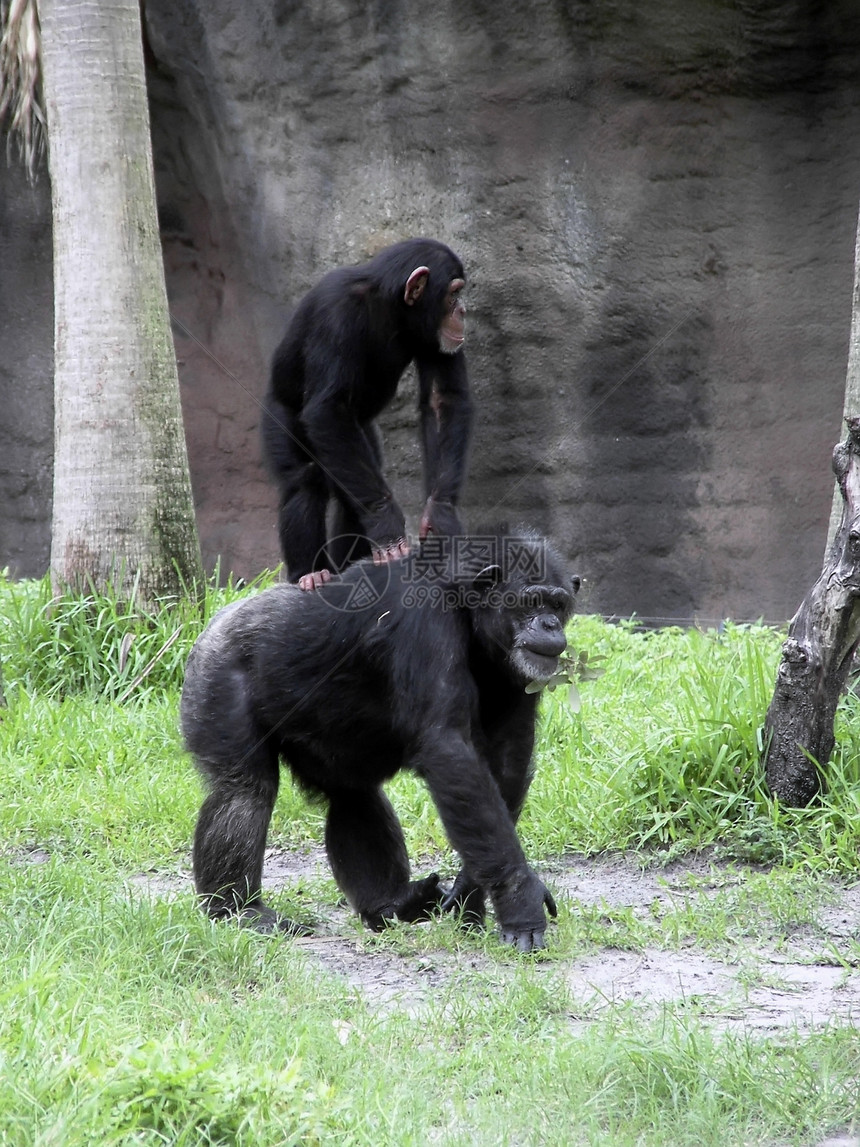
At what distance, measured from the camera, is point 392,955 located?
393 centimetres

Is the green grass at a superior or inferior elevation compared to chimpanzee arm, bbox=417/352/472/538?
inferior

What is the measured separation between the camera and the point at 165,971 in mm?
3439

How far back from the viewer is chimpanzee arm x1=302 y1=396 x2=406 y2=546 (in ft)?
18.1

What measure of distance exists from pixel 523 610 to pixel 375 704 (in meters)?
0.60

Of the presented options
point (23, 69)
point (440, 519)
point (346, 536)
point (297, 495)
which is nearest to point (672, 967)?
point (440, 519)

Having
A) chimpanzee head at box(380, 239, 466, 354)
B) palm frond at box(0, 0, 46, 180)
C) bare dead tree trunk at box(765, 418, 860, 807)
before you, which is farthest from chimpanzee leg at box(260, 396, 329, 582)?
palm frond at box(0, 0, 46, 180)

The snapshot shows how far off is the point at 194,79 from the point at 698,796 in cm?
813

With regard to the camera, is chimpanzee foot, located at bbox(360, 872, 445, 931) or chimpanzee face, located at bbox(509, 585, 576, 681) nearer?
chimpanzee face, located at bbox(509, 585, 576, 681)

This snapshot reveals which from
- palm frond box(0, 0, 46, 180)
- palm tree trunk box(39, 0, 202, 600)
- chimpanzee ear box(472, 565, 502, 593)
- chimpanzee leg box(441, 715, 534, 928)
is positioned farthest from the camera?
palm frond box(0, 0, 46, 180)

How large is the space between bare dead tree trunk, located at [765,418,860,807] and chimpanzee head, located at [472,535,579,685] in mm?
1050

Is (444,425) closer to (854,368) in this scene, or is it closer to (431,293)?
(431,293)

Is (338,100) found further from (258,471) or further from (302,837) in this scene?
(302,837)

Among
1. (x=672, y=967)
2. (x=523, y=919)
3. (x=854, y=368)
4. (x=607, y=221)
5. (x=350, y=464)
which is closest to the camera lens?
(x=672, y=967)

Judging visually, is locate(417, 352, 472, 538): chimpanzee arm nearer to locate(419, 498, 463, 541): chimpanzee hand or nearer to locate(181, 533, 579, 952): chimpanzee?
locate(419, 498, 463, 541): chimpanzee hand
